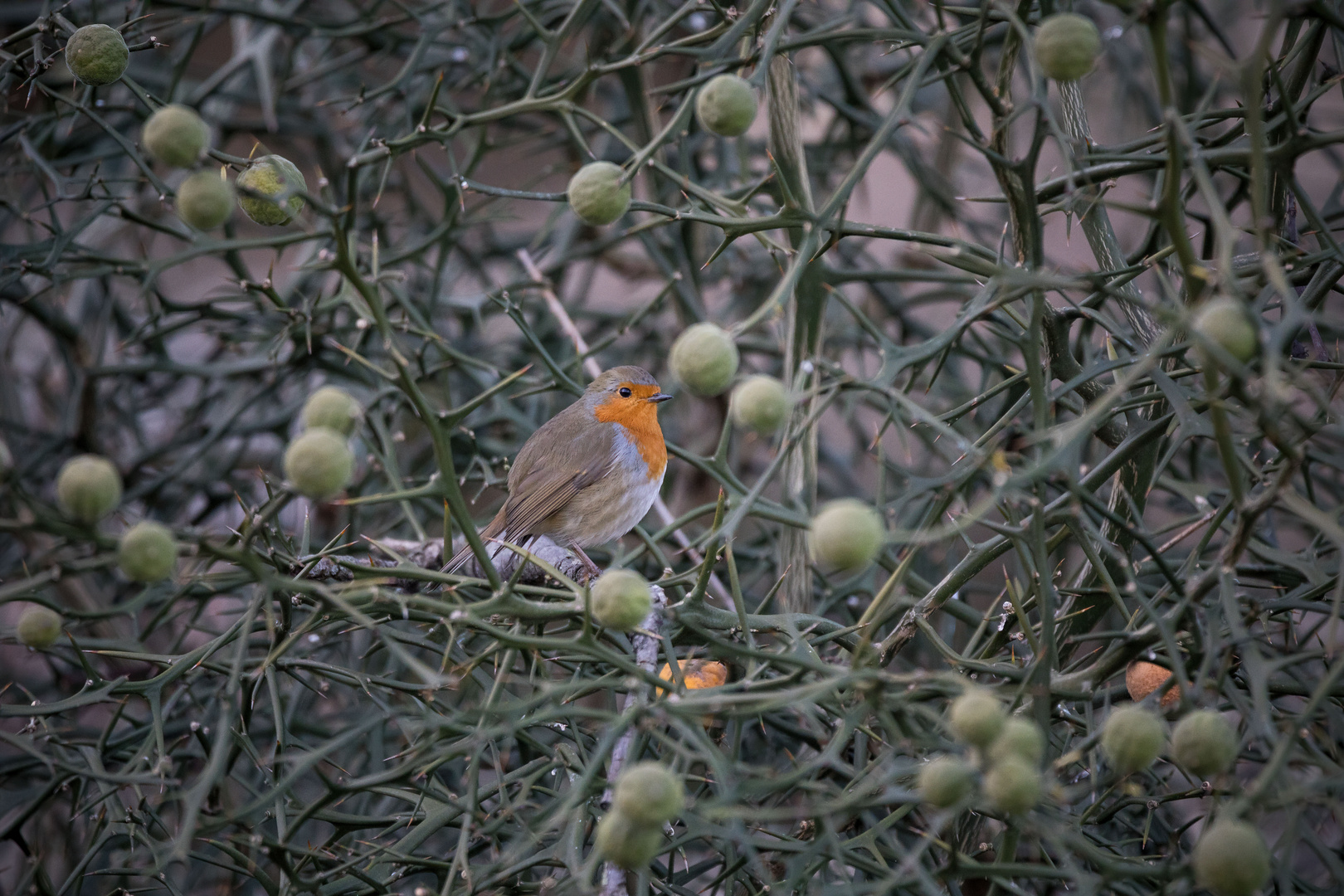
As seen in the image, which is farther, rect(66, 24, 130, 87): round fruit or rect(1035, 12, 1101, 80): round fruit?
rect(66, 24, 130, 87): round fruit

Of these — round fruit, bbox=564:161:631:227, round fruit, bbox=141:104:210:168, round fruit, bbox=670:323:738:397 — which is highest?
round fruit, bbox=141:104:210:168

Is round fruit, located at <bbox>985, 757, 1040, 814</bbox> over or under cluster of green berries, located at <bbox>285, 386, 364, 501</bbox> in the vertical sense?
under

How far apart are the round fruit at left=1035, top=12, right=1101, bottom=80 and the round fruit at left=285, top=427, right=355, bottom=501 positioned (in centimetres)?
86

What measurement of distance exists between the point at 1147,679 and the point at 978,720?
0.65m

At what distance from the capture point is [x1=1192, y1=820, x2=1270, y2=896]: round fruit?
873mm

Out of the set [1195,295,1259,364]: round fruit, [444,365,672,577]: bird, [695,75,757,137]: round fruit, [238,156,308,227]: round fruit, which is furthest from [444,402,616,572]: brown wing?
[1195,295,1259,364]: round fruit

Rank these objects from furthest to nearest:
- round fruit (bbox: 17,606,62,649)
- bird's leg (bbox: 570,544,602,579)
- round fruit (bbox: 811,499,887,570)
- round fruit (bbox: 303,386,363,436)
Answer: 1. bird's leg (bbox: 570,544,602,579)
2. round fruit (bbox: 17,606,62,649)
3. round fruit (bbox: 303,386,363,436)
4. round fruit (bbox: 811,499,887,570)

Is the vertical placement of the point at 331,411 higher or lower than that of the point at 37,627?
higher

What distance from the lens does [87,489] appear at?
0.95 m

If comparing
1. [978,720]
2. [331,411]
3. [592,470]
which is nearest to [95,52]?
[331,411]

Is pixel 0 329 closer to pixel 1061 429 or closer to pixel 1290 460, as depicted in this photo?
pixel 1061 429

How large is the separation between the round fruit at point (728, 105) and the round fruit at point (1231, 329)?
61 centimetres

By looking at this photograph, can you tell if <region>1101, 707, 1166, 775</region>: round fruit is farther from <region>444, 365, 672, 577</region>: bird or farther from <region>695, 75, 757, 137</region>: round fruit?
<region>444, 365, 672, 577</region>: bird

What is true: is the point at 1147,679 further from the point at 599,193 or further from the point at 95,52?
the point at 95,52
